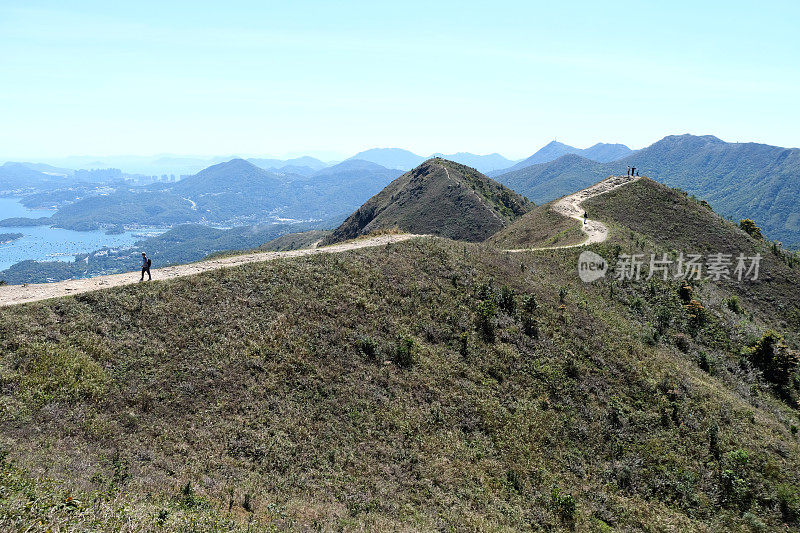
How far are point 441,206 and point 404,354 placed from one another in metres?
90.7

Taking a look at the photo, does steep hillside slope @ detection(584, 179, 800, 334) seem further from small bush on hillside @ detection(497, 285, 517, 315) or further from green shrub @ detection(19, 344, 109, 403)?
green shrub @ detection(19, 344, 109, 403)

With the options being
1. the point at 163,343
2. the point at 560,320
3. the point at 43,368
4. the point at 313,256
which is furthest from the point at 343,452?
the point at 560,320

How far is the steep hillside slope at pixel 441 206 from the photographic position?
10085 cm

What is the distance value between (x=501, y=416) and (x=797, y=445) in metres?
19.2

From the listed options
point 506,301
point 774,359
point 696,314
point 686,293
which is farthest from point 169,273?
point 774,359

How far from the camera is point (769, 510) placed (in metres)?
18.4

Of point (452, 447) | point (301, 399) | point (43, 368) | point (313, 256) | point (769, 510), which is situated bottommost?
point (769, 510)

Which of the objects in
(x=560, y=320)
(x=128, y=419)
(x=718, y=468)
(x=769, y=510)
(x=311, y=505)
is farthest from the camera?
(x=560, y=320)

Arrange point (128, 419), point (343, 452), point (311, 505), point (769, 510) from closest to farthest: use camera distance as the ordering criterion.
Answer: point (311, 505) < point (128, 419) < point (343, 452) < point (769, 510)

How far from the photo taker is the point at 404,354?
23.2m

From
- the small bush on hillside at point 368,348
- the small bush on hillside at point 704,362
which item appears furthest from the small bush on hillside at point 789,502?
→ the small bush on hillside at point 368,348

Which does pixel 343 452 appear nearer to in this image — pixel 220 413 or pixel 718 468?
pixel 220 413

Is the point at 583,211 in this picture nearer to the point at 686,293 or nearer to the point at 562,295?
the point at 686,293

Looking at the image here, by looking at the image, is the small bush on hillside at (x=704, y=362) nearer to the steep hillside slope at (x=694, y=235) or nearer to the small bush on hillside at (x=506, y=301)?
the small bush on hillside at (x=506, y=301)
